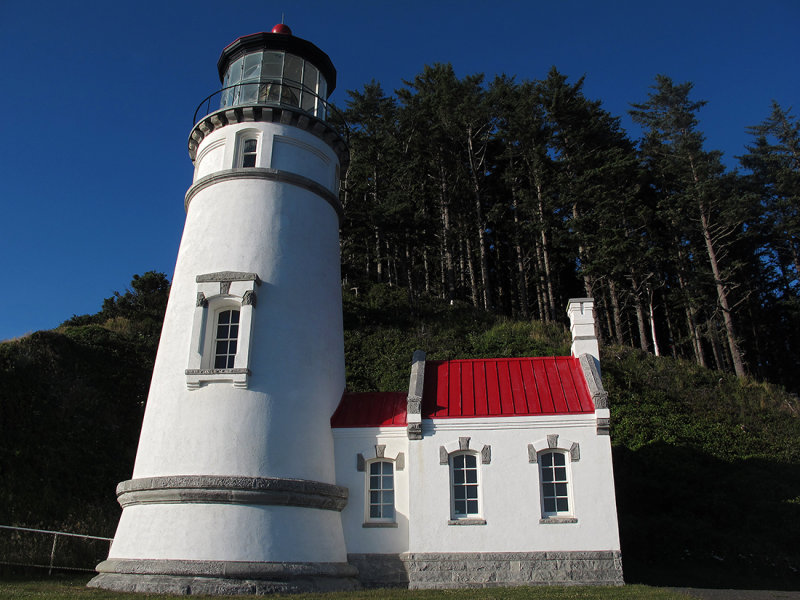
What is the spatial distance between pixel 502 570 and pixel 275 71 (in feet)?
44.4

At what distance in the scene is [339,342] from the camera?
46.2 ft

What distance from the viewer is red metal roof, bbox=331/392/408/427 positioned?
1295 cm

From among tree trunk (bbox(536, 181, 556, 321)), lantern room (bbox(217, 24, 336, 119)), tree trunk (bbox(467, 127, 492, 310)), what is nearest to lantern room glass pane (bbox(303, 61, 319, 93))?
lantern room (bbox(217, 24, 336, 119))

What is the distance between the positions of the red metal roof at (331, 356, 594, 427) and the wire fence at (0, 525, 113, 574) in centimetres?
693

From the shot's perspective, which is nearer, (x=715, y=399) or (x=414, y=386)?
(x=414, y=386)

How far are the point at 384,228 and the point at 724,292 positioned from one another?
57.3 ft

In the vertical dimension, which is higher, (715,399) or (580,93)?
(580,93)

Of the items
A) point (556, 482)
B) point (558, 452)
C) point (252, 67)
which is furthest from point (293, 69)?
point (556, 482)

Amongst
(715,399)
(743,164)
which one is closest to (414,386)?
(715,399)

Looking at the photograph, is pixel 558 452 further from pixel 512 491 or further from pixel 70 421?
pixel 70 421

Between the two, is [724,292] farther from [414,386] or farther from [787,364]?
[414,386]

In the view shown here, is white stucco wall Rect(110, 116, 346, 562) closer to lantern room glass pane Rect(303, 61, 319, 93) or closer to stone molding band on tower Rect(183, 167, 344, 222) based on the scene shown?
stone molding band on tower Rect(183, 167, 344, 222)

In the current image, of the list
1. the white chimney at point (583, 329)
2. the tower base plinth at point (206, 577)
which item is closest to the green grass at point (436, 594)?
the tower base plinth at point (206, 577)

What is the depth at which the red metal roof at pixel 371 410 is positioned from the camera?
12945 mm
